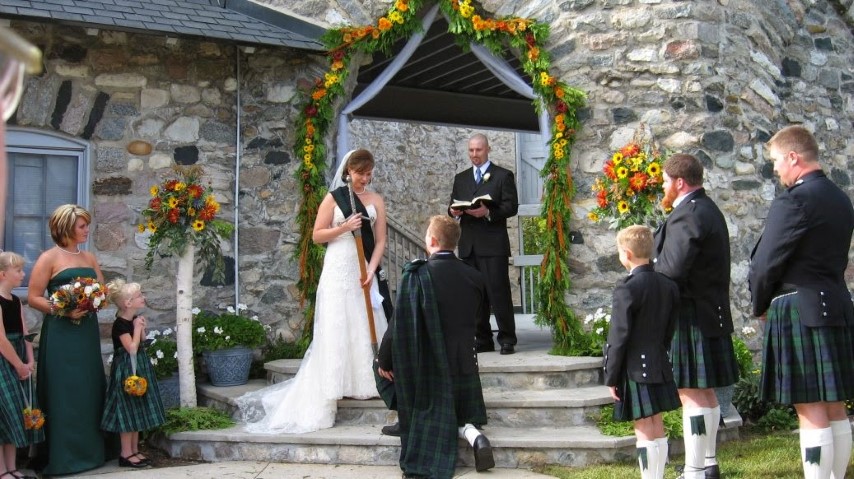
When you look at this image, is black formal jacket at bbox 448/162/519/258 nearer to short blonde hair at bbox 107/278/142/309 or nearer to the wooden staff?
the wooden staff

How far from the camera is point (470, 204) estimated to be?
671 centimetres

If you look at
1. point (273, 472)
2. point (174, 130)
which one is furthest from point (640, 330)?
point (174, 130)

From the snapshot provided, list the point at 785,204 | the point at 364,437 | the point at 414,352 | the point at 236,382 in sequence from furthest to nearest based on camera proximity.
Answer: the point at 236,382, the point at 364,437, the point at 414,352, the point at 785,204

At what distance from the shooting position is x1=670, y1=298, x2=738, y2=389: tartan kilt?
442cm

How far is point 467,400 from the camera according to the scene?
517cm

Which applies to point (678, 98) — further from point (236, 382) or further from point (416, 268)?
point (236, 382)

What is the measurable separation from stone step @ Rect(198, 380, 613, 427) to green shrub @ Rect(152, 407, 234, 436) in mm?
157

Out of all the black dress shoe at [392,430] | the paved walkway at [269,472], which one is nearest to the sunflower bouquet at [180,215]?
the paved walkway at [269,472]

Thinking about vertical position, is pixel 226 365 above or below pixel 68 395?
above

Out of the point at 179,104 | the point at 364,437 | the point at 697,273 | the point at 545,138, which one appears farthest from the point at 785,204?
the point at 179,104

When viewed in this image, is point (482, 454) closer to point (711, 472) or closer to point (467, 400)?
point (467, 400)

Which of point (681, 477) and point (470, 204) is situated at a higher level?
point (470, 204)

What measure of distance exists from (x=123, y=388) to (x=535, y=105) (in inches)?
154

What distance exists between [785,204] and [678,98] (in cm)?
296
